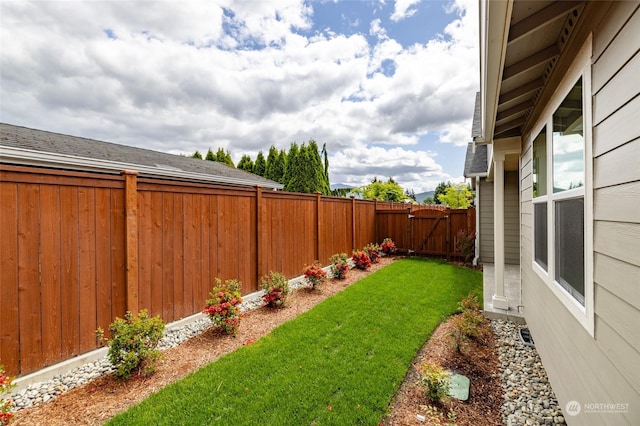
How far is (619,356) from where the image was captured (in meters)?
1.25

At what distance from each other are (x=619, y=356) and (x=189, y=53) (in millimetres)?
8485

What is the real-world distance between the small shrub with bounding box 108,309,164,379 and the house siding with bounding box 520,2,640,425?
352cm

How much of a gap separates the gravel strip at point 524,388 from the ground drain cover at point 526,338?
0.05 metres

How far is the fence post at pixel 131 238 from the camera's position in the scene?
124 inches

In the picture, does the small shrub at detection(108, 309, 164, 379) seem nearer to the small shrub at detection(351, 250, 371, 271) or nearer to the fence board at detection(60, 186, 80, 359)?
the fence board at detection(60, 186, 80, 359)

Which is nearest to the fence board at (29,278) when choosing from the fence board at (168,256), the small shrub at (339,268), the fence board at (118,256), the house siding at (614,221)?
the fence board at (118,256)

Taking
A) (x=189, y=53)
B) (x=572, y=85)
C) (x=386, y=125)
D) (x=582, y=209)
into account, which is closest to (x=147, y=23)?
(x=189, y=53)

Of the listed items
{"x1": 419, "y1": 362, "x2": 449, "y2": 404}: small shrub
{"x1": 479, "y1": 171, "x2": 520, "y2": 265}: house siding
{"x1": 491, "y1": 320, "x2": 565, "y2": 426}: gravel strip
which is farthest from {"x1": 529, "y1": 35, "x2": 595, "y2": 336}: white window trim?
{"x1": 479, "y1": 171, "x2": 520, "y2": 265}: house siding

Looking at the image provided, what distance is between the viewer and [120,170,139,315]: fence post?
3150 mm

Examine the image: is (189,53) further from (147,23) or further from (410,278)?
(410,278)

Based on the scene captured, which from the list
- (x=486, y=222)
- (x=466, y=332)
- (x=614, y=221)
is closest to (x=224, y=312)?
(x=466, y=332)

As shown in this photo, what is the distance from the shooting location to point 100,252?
9.72 ft
